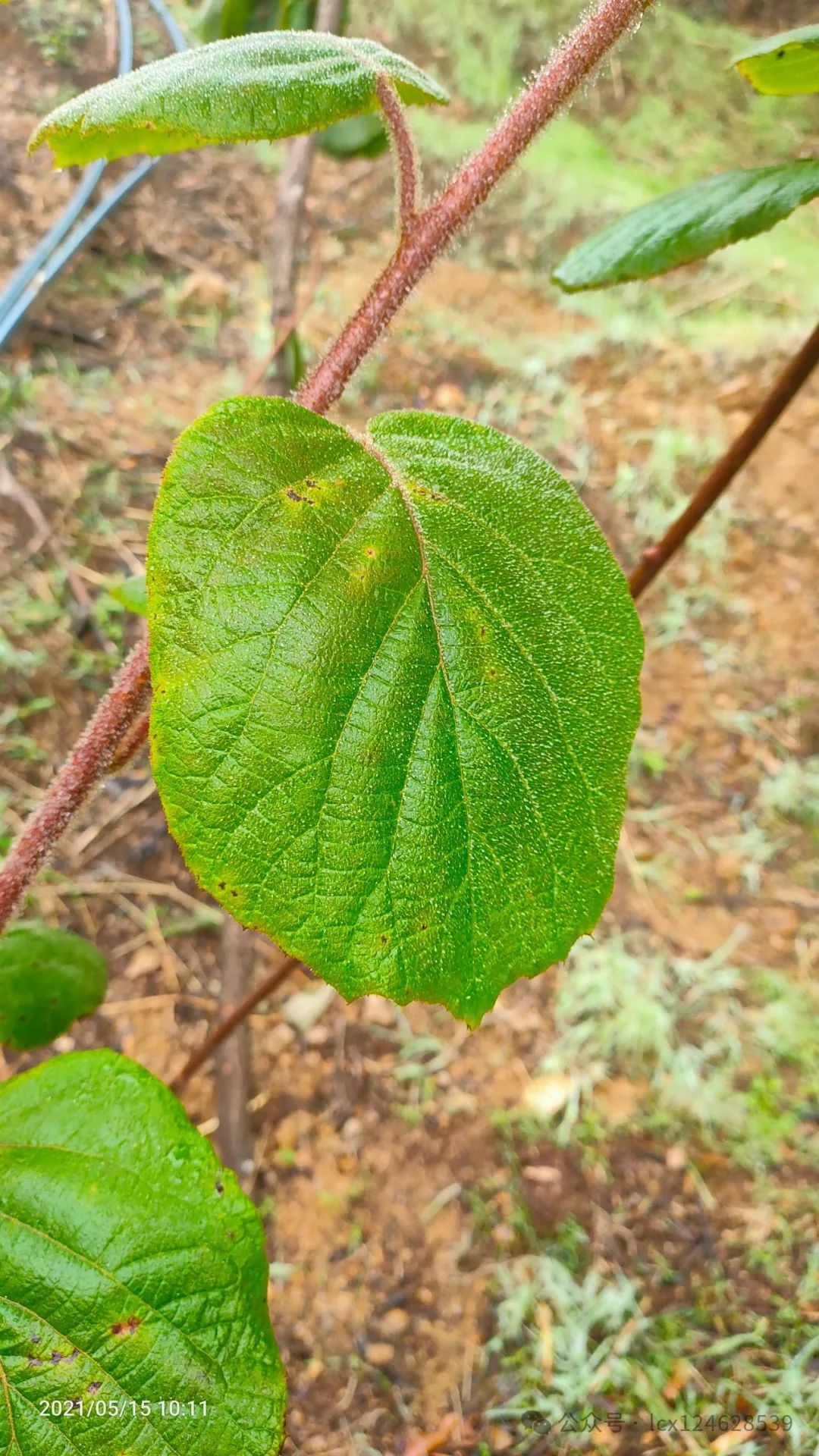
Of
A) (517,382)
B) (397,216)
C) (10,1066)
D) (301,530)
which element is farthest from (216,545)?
(517,382)

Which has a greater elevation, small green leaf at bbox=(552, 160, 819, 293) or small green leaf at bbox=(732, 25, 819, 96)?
small green leaf at bbox=(732, 25, 819, 96)

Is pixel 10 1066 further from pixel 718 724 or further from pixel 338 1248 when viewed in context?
pixel 718 724

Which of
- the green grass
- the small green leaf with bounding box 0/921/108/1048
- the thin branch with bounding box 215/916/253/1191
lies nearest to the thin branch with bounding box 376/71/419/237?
the small green leaf with bounding box 0/921/108/1048

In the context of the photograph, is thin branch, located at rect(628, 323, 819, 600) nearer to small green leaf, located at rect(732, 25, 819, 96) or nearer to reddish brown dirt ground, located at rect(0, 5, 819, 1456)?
small green leaf, located at rect(732, 25, 819, 96)

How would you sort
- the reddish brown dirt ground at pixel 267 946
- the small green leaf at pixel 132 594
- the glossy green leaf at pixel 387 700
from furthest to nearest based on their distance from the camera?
the reddish brown dirt ground at pixel 267 946
the small green leaf at pixel 132 594
the glossy green leaf at pixel 387 700

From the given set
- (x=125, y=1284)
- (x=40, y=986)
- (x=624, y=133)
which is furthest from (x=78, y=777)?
(x=624, y=133)

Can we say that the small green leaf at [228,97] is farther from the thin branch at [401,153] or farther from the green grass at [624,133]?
the green grass at [624,133]
